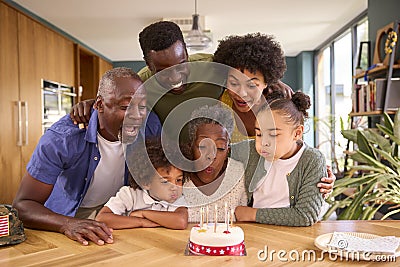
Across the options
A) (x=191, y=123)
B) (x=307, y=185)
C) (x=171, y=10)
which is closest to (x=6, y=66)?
(x=171, y=10)

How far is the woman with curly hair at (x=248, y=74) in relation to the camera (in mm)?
1707

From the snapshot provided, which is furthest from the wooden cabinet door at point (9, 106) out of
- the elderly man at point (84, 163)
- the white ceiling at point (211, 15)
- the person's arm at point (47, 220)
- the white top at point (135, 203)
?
the white top at point (135, 203)

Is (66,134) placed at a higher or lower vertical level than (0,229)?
higher

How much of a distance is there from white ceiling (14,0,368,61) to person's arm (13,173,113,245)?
3.85m

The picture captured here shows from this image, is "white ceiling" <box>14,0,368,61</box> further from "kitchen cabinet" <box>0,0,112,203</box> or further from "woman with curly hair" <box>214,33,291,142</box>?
"woman with curly hair" <box>214,33,291,142</box>

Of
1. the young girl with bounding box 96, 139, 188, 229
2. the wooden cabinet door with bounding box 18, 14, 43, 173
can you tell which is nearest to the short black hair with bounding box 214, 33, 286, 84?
the young girl with bounding box 96, 139, 188, 229

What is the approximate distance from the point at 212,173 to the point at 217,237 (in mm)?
366

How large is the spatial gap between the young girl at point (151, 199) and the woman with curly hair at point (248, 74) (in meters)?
0.31

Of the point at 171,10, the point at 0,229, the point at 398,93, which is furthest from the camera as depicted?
the point at 171,10

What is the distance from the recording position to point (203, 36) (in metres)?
4.64

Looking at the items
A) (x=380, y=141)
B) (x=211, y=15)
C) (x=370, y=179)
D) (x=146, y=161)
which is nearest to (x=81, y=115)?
(x=146, y=161)

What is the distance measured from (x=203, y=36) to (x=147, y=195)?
11.0ft

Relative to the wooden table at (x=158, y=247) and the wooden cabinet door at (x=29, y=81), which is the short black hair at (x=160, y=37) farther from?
the wooden cabinet door at (x=29, y=81)

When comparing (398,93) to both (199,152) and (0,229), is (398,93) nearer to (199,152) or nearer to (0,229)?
(199,152)
